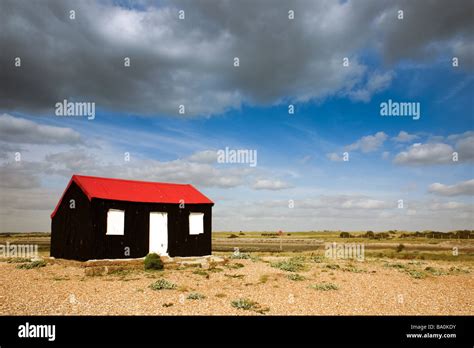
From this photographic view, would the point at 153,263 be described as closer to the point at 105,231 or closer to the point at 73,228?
the point at 105,231

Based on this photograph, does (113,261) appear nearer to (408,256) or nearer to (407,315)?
(407,315)

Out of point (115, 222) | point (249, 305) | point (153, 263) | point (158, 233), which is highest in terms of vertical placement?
point (115, 222)

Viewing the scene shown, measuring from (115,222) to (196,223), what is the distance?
608 centimetres

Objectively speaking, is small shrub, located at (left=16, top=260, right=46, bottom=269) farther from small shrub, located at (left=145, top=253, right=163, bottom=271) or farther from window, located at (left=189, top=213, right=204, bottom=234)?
window, located at (left=189, top=213, right=204, bottom=234)

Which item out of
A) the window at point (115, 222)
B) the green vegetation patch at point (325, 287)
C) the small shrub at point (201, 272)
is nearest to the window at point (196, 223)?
the small shrub at point (201, 272)

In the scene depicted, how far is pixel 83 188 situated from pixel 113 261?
4.82 metres

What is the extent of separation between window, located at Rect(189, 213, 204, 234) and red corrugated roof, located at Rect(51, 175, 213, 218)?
959 millimetres

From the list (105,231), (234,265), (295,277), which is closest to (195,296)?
(295,277)

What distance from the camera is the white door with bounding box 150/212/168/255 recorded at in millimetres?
24703

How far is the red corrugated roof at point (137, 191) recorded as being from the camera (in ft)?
76.2

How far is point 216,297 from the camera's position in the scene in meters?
14.7

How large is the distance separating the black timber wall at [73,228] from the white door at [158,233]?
4136mm

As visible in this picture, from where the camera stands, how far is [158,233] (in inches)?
985
